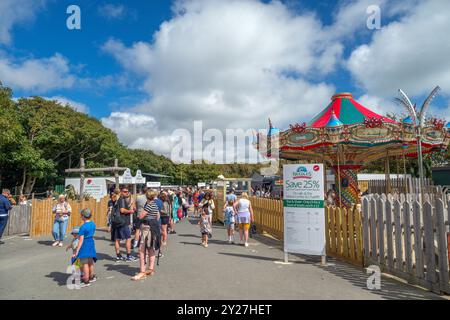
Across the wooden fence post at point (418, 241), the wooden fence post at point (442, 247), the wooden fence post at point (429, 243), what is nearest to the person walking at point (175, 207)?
the wooden fence post at point (418, 241)

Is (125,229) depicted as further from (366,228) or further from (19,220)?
(19,220)

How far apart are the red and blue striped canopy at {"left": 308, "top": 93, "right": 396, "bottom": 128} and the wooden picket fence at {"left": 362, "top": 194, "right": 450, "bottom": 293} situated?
6.98m

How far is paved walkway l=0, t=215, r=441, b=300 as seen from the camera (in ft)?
16.3

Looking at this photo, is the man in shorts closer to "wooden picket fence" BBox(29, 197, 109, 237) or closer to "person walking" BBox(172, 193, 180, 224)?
"wooden picket fence" BBox(29, 197, 109, 237)

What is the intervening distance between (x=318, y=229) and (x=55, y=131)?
31.8m

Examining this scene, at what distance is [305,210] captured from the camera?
7.20 metres

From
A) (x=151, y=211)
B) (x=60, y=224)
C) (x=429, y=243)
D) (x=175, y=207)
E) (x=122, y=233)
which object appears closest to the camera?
(x=429, y=243)

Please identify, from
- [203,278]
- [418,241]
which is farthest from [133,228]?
[418,241]

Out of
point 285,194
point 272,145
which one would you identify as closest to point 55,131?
point 272,145

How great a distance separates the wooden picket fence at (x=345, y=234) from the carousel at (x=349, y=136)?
4869 millimetres

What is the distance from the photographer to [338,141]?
38.9 ft

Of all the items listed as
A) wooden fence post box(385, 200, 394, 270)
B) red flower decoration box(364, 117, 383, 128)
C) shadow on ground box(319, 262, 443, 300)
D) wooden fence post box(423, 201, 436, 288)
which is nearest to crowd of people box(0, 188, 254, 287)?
shadow on ground box(319, 262, 443, 300)

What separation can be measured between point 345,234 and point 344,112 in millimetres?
8059
